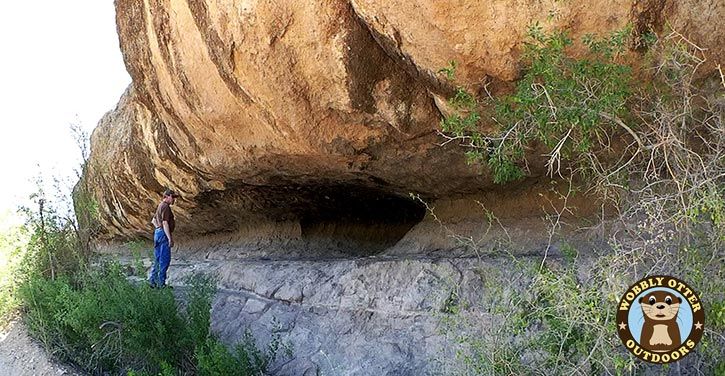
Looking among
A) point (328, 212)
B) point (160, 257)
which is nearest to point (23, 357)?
point (160, 257)

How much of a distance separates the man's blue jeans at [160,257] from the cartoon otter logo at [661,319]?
4892mm

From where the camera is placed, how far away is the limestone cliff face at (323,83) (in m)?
3.82

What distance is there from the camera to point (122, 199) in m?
9.32

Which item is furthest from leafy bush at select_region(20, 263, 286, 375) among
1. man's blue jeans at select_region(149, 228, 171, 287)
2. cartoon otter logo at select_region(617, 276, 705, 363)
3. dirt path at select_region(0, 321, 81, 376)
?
cartoon otter logo at select_region(617, 276, 705, 363)

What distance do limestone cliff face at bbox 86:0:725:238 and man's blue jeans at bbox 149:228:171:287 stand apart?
760mm

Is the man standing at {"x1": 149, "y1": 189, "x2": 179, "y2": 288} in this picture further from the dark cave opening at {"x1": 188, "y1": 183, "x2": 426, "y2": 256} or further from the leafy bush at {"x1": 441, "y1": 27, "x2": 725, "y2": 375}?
the leafy bush at {"x1": 441, "y1": 27, "x2": 725, "y2": 375}

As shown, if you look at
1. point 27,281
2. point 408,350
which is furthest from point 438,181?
point 27,281

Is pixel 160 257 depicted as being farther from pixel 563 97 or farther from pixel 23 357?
pixel 563 97

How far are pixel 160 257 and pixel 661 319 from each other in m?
5.12

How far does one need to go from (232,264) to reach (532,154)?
3.65 meters

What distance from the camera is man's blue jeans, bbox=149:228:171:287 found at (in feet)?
22.0

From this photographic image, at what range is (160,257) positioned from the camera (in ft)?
22.2

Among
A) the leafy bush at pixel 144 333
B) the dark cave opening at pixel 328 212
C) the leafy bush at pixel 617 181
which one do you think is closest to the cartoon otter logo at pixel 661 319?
the leafy bush at pixel 617 181

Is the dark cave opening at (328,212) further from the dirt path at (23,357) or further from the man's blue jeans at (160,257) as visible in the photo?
the dirt path at (23,357)
